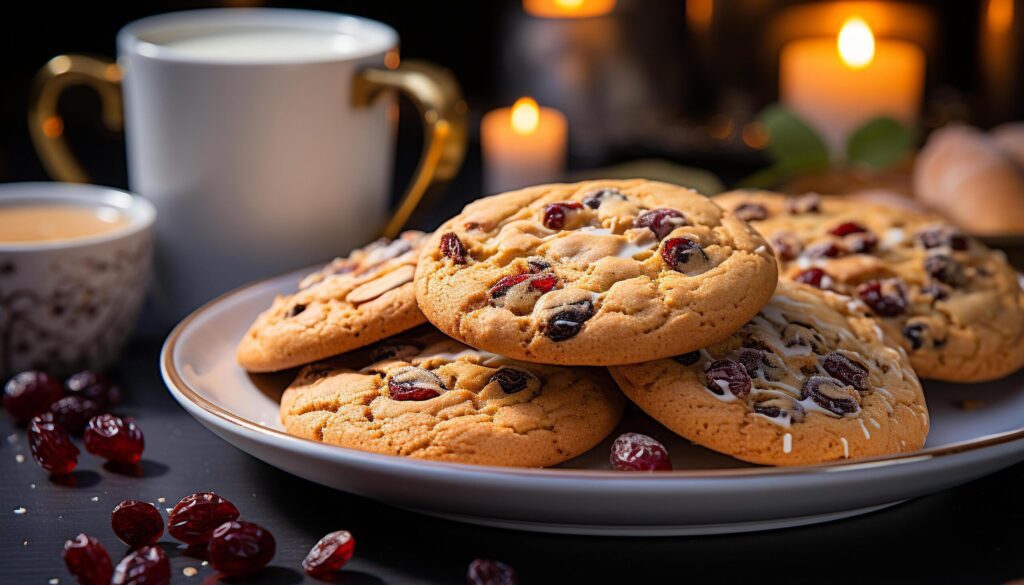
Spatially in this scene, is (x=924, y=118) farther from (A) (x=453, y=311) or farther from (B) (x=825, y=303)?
(A) (x=453, y=311)

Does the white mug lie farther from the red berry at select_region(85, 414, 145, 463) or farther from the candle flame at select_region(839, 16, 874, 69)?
the candle flame at select_region(839, 16, 874, 69)

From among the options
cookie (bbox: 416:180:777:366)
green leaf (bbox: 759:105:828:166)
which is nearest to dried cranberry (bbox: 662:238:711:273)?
cookie (bbox: 416:180:777:366)

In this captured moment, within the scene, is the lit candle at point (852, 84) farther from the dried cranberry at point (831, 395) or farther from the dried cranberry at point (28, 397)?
the dried cranberry at point (28, 397)

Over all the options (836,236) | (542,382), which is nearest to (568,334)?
(542,382)

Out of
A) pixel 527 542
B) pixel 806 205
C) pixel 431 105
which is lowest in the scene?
pixel 527 542

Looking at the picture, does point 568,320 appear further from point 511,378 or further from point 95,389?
point 95,389

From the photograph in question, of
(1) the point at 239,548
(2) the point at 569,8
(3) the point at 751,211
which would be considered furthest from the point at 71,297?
(2) the point at 569,8

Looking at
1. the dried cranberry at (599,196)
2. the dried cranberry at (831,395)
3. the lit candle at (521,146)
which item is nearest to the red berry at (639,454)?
the dried cranberry at (831,395)
